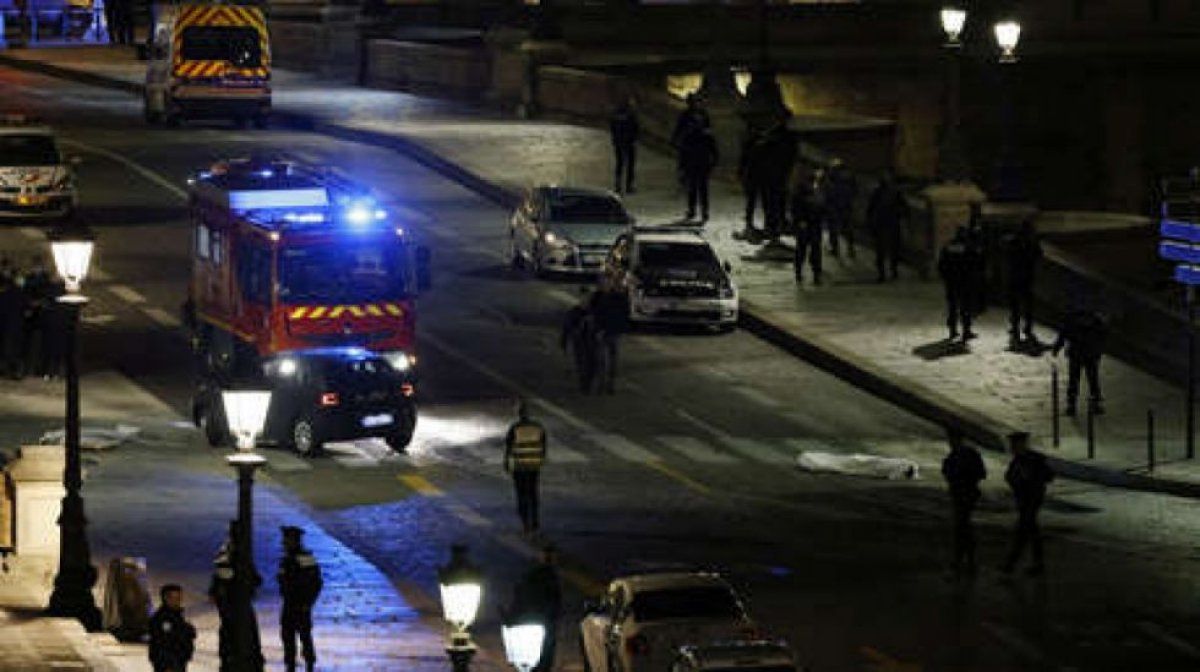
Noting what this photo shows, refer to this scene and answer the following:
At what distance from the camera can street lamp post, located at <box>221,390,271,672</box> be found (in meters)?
25.5

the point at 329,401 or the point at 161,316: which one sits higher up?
the point at 329,401

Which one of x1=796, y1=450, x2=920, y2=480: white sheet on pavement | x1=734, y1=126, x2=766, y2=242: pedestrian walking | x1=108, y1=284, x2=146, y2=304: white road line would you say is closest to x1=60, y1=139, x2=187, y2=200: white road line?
x1=108, y1=284, x2=146, y2=304: white road line

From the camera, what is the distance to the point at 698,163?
56562mm

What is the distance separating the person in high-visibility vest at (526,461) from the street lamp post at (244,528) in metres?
9.69

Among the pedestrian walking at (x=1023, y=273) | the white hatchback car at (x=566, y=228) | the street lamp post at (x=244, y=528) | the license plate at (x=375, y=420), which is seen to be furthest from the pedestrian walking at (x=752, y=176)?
the street lamp post at (x=244, y=528)

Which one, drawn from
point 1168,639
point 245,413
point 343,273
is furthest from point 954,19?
point 245,413

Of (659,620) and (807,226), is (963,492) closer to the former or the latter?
(659,620)

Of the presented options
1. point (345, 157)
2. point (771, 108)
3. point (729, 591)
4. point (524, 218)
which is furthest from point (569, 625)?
point (345, 157)

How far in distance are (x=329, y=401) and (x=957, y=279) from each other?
11.3 m

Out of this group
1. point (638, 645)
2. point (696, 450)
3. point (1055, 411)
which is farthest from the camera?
point (1055, 411)

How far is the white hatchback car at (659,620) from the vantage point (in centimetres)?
2722

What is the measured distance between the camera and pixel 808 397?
45.9 m

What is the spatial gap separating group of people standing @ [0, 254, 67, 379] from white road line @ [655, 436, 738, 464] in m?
8.40

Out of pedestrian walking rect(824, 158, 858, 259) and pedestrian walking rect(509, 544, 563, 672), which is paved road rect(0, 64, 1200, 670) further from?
pedestrian walking rect(824, 158, 858, 259)
